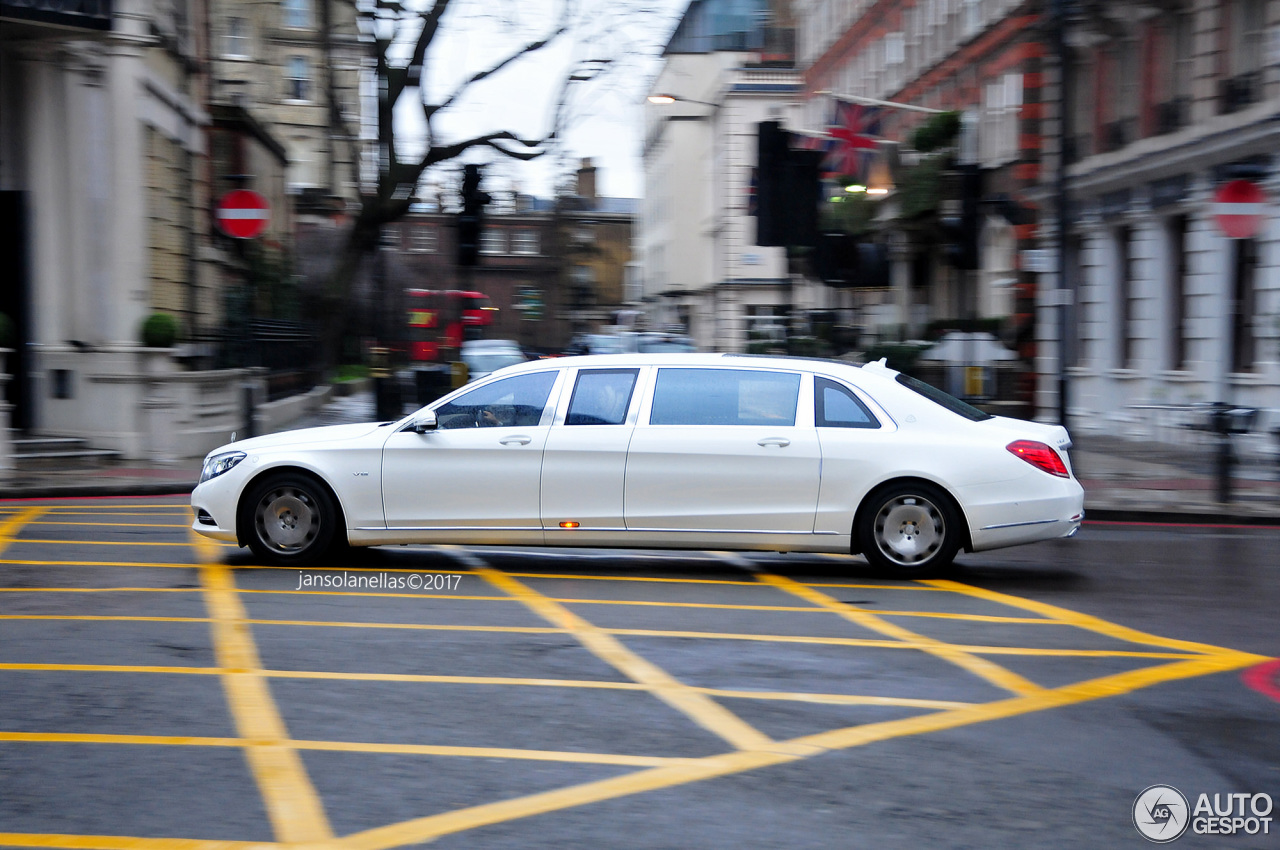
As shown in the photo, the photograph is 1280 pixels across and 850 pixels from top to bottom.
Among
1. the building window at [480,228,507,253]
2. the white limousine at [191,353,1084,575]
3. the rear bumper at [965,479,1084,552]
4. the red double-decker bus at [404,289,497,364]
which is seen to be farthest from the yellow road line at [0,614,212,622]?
the building window at [480,228,507,253]

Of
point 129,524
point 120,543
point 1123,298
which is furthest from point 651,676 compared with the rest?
point 1123,298

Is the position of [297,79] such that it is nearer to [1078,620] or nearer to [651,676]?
[1078,620]

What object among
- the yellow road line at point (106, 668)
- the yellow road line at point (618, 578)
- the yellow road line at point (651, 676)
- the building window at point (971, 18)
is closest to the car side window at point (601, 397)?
the yellow road line at point (618, 578)

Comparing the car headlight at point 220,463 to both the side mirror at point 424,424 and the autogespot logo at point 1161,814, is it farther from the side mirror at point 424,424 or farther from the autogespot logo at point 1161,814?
the autogespot logo at point 1161,814

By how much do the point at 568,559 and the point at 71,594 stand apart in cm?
338

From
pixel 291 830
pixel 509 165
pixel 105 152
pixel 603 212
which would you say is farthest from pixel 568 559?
pixel 603 212

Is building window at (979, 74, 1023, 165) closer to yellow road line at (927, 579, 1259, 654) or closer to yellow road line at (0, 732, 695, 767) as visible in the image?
yellow road line at (927, 579, 1259, 654)

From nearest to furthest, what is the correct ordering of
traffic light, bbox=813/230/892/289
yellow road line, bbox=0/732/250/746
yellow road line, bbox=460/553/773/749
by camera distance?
1. yellow road line, bbox=0/732/250/746
2. yellow road line, bbox=460/553/773/749
3. traffic light, bbox=813/230/892/289

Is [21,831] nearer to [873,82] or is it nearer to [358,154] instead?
[358,154]

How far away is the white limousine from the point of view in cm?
905

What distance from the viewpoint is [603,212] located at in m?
135

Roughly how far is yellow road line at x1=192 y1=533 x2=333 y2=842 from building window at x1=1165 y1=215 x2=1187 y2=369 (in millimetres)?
19696

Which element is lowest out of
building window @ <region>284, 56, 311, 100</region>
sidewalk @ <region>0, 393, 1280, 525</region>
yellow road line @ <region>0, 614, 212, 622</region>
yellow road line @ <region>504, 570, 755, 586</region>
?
sidewalk @ <region>0, 393, 1280, 525</region>

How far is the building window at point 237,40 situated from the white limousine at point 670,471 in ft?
160
